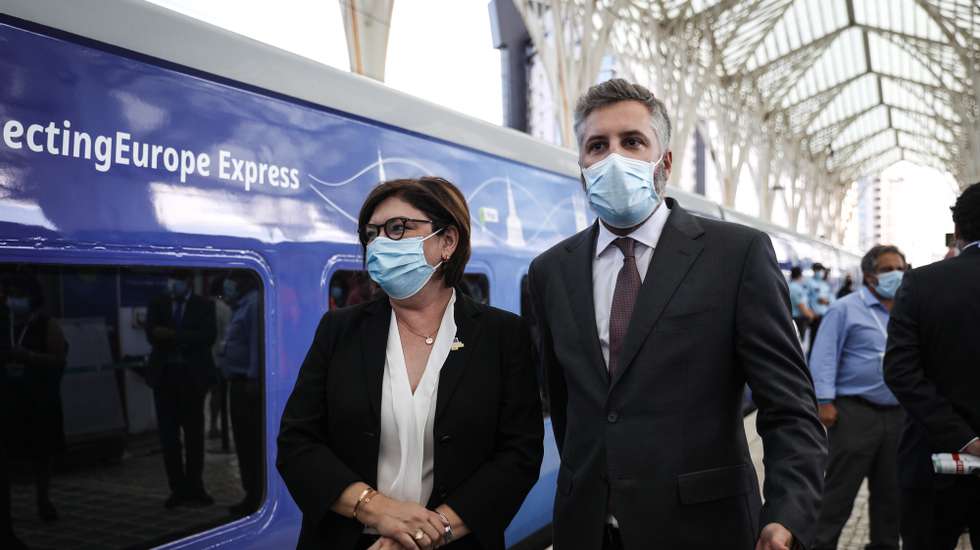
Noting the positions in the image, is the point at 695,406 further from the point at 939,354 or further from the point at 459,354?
the point at 939,354

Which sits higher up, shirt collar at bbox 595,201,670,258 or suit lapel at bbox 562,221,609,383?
shirt collar at bbox 595,201,670,258

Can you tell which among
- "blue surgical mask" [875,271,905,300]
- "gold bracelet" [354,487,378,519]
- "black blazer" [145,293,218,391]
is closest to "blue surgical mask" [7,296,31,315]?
"black blazer" [145,293,218,391]

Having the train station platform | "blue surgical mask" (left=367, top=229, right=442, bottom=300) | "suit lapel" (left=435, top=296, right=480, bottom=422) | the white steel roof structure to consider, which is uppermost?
the white steel roof structure

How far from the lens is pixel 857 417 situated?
367cm

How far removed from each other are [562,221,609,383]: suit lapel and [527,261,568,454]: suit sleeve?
0.11 m

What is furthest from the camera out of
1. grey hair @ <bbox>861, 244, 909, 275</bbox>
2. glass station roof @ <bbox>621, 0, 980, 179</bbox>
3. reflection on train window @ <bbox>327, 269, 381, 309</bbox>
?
glass station roof @ <bbox>621, 0, 980, 179</bbox>

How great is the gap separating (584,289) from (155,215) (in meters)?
1.22

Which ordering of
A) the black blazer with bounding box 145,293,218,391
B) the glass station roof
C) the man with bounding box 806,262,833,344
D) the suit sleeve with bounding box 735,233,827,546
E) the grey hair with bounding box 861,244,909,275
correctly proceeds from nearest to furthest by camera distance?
the suit sleeve with bounding box 735,233,827,546 → the black blazer with bounding box 145,293,218,391 → the grey hair with bounding box 861,244,909,275 → the man with bounding box 806,262,833,344 → the glass station roof

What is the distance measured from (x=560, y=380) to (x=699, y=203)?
6065mm

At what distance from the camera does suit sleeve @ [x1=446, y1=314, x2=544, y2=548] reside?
1718 millimetres

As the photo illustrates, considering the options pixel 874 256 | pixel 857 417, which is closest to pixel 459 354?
pixel 857 417

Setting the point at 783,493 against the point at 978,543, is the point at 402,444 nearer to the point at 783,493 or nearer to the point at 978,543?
the point at 783,493

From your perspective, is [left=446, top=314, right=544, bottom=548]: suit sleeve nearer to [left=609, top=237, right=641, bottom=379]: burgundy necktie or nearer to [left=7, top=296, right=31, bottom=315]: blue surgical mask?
[left=609, top=237, right=641, bottom=379]: burgundy necktie

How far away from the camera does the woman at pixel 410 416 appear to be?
5.55ft
